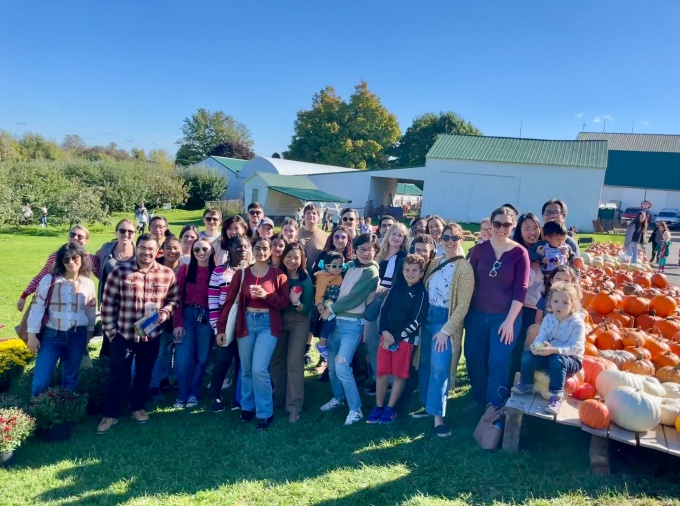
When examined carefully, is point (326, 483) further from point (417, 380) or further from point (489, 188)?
point (489, 188)

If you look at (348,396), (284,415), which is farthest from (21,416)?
(348,396)

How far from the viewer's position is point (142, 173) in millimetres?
39344

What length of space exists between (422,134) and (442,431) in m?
60.3


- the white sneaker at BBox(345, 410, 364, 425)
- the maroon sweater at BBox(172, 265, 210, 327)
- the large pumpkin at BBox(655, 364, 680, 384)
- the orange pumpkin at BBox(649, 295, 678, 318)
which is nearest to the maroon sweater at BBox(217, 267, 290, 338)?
the maroon sweater at BBox(172, 265, 210, 327)

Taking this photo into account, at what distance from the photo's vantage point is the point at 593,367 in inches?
183

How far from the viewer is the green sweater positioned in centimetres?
496

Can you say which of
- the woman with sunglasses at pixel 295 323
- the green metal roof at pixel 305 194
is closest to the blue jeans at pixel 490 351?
the woman with sunglasses at pixel 295 323

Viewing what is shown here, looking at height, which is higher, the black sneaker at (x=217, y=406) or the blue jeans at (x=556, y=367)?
the blue jeans at (x=556, y=367)

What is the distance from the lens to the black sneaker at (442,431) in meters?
4.57

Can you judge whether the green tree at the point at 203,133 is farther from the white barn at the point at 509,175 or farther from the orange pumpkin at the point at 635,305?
the orange pumpkin at the point at 635,305

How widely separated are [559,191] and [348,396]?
30.3 m

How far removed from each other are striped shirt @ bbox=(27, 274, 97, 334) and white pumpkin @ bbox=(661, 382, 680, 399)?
18.1 feet

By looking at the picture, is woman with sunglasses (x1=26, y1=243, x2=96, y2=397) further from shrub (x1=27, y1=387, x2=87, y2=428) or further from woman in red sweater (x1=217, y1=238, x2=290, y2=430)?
woman in red sweater (x1=217, y1=238, x2=290, y2=430)

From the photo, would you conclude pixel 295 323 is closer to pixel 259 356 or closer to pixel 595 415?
pixel 259 356
